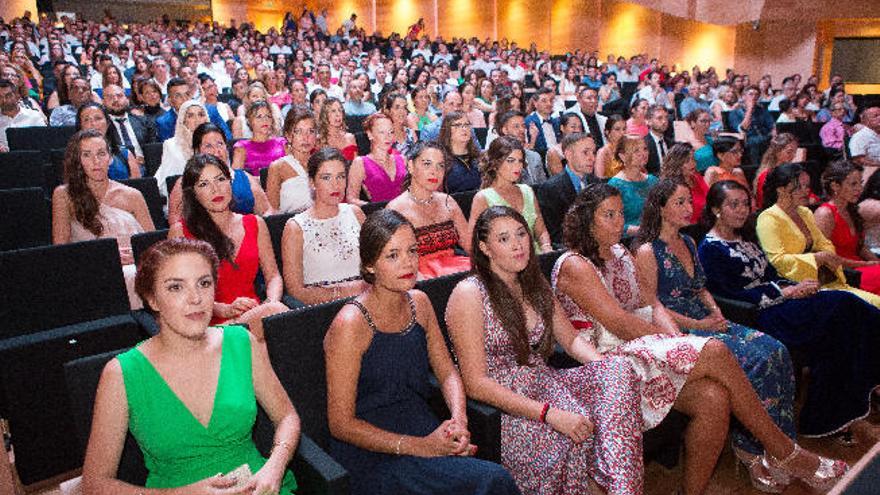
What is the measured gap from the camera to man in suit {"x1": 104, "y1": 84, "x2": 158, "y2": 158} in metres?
4.40

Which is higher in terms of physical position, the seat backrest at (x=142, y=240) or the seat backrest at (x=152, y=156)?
the seat backrest at (x=152, y=156)

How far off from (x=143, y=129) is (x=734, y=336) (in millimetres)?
4098

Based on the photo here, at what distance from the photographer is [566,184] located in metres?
3.69

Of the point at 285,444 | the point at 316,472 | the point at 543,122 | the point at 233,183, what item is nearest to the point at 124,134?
the point at 233,183

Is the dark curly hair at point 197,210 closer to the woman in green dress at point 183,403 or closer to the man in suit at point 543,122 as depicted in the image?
the woman in green dress at point 183,403

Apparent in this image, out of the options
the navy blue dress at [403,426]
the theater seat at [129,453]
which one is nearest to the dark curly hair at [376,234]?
the navy blue dress at [403,426]

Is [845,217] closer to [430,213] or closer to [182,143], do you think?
[430,213]

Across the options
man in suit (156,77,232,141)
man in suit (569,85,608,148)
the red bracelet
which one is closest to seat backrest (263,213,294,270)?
the red bracelet

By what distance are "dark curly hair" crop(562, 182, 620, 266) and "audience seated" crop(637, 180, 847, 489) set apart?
277mm

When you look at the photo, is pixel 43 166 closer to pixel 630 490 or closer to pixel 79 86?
pixel 79 86

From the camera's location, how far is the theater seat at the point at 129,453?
1397 millimetres

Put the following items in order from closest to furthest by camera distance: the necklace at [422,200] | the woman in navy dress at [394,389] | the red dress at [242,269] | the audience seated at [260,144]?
1. the woman in navy dress at [394,389]
2. the red dress at [242,269]
3. the necklace at [422,200]
4. the audience seated at [260,144]

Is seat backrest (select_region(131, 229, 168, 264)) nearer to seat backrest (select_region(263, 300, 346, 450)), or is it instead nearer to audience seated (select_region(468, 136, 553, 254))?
seat backrest (select_region(263, 300, 346, 450))

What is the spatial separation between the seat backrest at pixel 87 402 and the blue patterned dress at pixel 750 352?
1.97m
